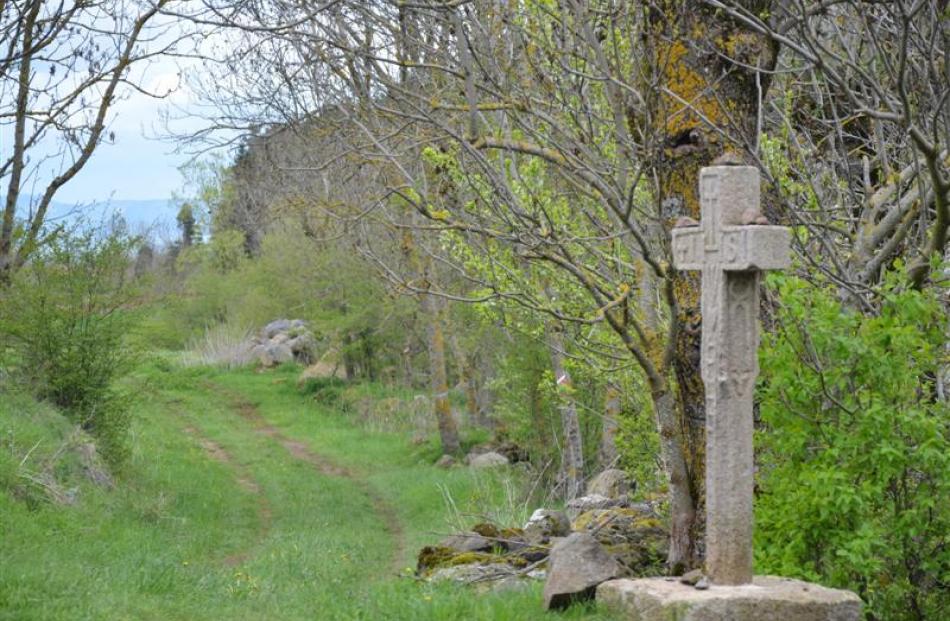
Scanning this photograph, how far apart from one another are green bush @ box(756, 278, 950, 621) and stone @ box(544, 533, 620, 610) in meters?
1.12

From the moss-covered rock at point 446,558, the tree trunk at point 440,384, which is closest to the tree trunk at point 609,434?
the moss-covered rock at point 446,558

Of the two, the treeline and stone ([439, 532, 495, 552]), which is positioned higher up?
the treeline

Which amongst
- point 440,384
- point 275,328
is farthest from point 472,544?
point 275,328

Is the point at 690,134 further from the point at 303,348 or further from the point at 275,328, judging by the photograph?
the point at 275,328

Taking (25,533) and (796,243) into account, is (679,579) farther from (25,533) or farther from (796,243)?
(25,533)

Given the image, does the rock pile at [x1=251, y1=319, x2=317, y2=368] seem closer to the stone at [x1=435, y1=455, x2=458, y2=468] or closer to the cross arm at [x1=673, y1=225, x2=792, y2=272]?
the stone at [x1=435, y1=455, x2=458, y2=468]

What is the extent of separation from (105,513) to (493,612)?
778 cm

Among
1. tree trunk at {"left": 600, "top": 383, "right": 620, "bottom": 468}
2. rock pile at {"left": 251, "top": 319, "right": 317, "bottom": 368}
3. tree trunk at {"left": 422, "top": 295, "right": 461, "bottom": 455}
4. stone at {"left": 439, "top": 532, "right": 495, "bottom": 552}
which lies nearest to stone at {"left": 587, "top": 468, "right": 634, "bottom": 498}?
tree trunk at {"left": 600, "top": 383, "right": 620, "bottom": 468}

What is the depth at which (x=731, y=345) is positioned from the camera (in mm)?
6895

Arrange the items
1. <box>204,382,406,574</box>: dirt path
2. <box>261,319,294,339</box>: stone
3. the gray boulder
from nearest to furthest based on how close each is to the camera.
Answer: <box>204,382,406,574</box>: dirt path < the gray boulder < <box>261,319,294,339</box>: stone

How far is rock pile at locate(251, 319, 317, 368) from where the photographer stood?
1575 inches

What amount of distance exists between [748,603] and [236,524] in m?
11.6

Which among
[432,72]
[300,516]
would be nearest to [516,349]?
[300,516]

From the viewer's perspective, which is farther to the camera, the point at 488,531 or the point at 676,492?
the point at 488,531
